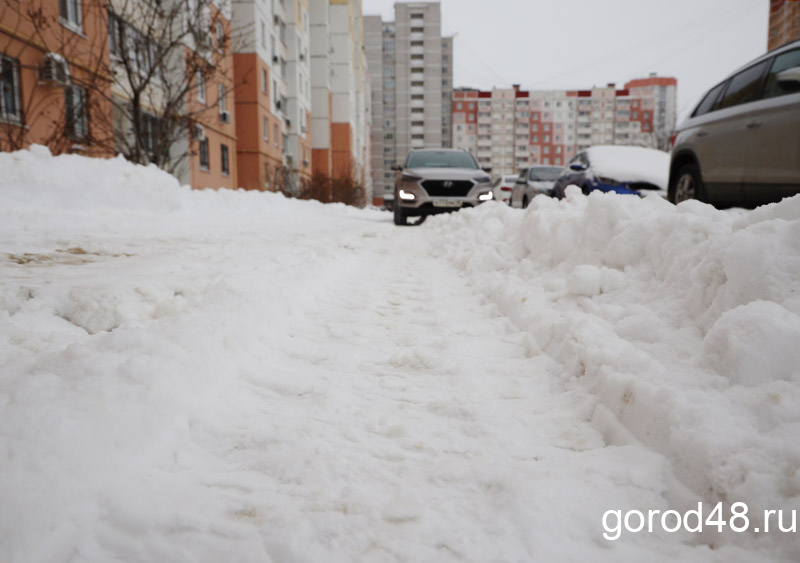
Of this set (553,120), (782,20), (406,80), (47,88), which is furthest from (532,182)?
(553,120)

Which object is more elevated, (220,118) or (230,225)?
(220,118)

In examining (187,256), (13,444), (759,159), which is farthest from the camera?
(759,159)

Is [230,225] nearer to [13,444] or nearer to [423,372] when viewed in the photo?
[423,372]

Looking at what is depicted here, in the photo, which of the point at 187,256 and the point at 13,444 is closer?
the point at 13,444

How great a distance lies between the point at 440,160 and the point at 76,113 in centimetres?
826

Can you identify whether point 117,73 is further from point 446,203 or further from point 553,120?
point 553,120

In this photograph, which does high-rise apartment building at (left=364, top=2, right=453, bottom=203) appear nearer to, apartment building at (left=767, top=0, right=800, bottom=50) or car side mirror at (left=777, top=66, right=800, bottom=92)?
apartment building at (left=767, top=0, right=800, bottom=50)

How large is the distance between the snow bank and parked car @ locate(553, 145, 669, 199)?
492 cm

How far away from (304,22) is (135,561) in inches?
1624

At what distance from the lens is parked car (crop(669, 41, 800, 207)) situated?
182 inches

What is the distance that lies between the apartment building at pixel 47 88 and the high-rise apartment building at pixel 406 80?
243 feet

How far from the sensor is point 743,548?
1115mm

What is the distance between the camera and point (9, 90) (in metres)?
10.1

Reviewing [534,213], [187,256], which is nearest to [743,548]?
[534,213]
